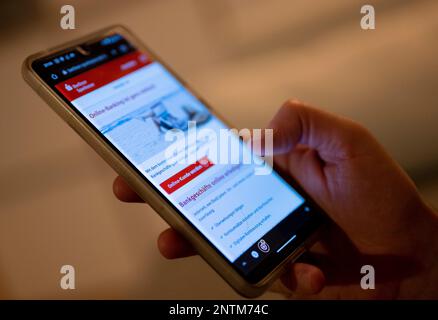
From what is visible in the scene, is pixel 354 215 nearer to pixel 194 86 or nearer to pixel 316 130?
pixel 316 130

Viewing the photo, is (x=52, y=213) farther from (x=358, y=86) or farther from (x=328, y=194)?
(x=358, y=86)

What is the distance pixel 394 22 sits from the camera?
72 centimetres

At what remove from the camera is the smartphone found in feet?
1.53

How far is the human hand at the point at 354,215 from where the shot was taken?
510mm

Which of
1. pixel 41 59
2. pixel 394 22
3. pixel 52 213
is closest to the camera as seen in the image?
pixel 41 59

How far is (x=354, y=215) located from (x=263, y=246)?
0.12 meters

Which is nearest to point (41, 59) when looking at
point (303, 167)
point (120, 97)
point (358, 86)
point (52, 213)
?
point (120, 97)

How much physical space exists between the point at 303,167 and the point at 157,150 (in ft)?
0.62

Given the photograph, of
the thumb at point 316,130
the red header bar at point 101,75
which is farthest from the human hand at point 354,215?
Result: the red header bar at point 101,75

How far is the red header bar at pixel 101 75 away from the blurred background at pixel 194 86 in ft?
0.55

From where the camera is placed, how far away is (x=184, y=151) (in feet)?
1.65

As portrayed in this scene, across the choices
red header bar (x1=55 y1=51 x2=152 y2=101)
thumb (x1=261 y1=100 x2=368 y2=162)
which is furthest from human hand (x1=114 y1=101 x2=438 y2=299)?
red header bar (x1=55 y1=51 x2=152 y2=101)
